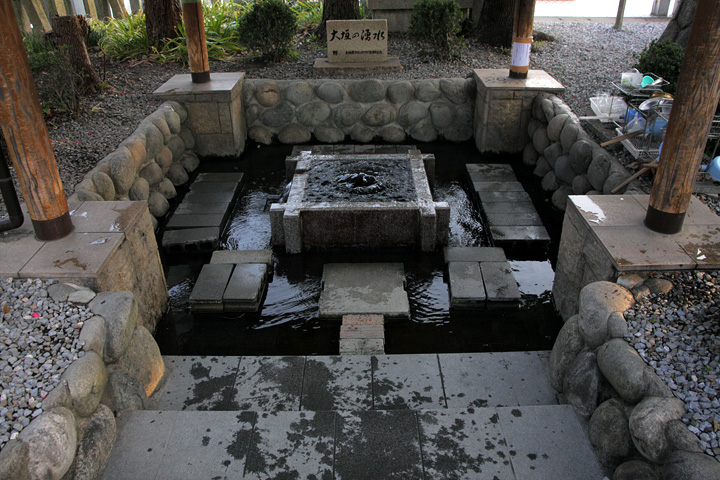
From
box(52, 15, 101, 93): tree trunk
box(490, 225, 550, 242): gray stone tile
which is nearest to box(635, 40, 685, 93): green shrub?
box(490, 225, 550, 242): gray stone tile

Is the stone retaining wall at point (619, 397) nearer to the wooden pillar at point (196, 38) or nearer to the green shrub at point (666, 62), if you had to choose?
the green shrub at point (666, 62)

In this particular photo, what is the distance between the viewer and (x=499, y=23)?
10289 mm

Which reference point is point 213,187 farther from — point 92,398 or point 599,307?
point 599,307

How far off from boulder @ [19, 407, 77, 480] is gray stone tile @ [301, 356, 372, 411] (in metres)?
1.33

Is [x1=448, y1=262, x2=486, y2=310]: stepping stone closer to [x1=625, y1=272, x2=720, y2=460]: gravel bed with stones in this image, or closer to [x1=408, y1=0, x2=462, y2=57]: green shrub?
[x1=625, y1=272, x2=720, y2=460]: gravel bed with stones

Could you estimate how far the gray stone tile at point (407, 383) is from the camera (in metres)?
3.42

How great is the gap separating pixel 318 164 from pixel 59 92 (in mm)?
3696

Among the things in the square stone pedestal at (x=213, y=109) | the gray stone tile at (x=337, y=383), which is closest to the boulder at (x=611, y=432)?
the gray stone tile at (x=337, y=383)

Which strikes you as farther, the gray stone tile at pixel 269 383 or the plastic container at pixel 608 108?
the plastic container at pixel 608 108

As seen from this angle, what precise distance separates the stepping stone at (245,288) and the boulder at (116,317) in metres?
1.22

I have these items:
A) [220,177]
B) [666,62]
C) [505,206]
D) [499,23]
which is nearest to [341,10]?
[499,23]

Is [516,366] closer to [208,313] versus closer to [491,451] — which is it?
[491,451]

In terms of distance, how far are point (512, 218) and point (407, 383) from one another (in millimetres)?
2917

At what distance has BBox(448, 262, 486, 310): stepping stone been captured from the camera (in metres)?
4.62
